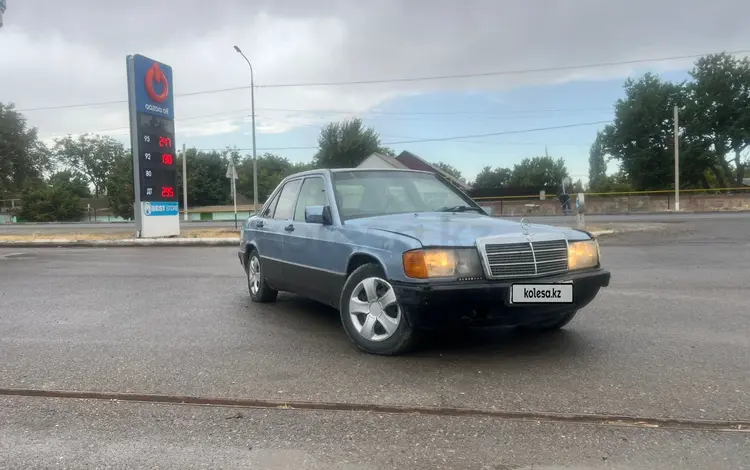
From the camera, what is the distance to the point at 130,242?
1764 centimetres

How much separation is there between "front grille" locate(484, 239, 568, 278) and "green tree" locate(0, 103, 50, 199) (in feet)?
239

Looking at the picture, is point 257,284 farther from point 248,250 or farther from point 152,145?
point 152,145

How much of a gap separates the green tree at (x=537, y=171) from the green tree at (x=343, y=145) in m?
32.7

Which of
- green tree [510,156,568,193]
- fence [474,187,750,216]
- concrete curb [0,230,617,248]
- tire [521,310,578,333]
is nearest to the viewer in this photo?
tire [521,310,578,333]

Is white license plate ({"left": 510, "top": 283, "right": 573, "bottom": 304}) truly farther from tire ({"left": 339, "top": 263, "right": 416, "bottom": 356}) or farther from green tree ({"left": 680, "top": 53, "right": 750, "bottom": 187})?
green tree ({"left": 680, "top": 53, "right": 750, "bottom": 187})

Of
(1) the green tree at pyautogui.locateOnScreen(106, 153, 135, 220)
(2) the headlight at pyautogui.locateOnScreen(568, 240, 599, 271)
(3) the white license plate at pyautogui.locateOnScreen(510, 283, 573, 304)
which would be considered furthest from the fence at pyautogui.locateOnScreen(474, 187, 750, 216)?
(1) the green tree at pyautogui.locateOnScreen(106, 153, 135, 220)

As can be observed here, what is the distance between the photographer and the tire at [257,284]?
661 centimetres

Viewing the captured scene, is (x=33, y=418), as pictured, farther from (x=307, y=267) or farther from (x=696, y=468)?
(x=696, y=468)

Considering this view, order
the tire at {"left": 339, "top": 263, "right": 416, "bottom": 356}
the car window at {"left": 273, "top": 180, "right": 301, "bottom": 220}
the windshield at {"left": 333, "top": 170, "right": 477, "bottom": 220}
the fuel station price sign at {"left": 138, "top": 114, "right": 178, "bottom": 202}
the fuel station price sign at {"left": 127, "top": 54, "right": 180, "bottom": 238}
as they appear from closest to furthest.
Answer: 1. the tire at {"left": 339, "top": 263, "right": 416, "bottom": 356}
2. the windshield at {"left": 333, "top": 170, "right": 477, "bottom": 220}
3. the car window at {"left": 273, "top": 180, "right": 301, "bottom": 220}
4. the fuel station price sign at {"left": 127, "top": 54, "right": 180, "bottom": 238}
5. the fuel station price sign at {"left": 138, "top": 114, "right": 178, "bottom": 202}

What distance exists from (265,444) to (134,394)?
122cm

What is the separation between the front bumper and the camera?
12.7 ft

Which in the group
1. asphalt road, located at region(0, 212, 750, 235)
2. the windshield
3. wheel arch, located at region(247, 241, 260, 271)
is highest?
the windshield

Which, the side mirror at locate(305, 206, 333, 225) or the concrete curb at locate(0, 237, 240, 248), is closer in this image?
the side mirror at locate(305, 206, 333, 225)

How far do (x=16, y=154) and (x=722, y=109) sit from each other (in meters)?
71.9
